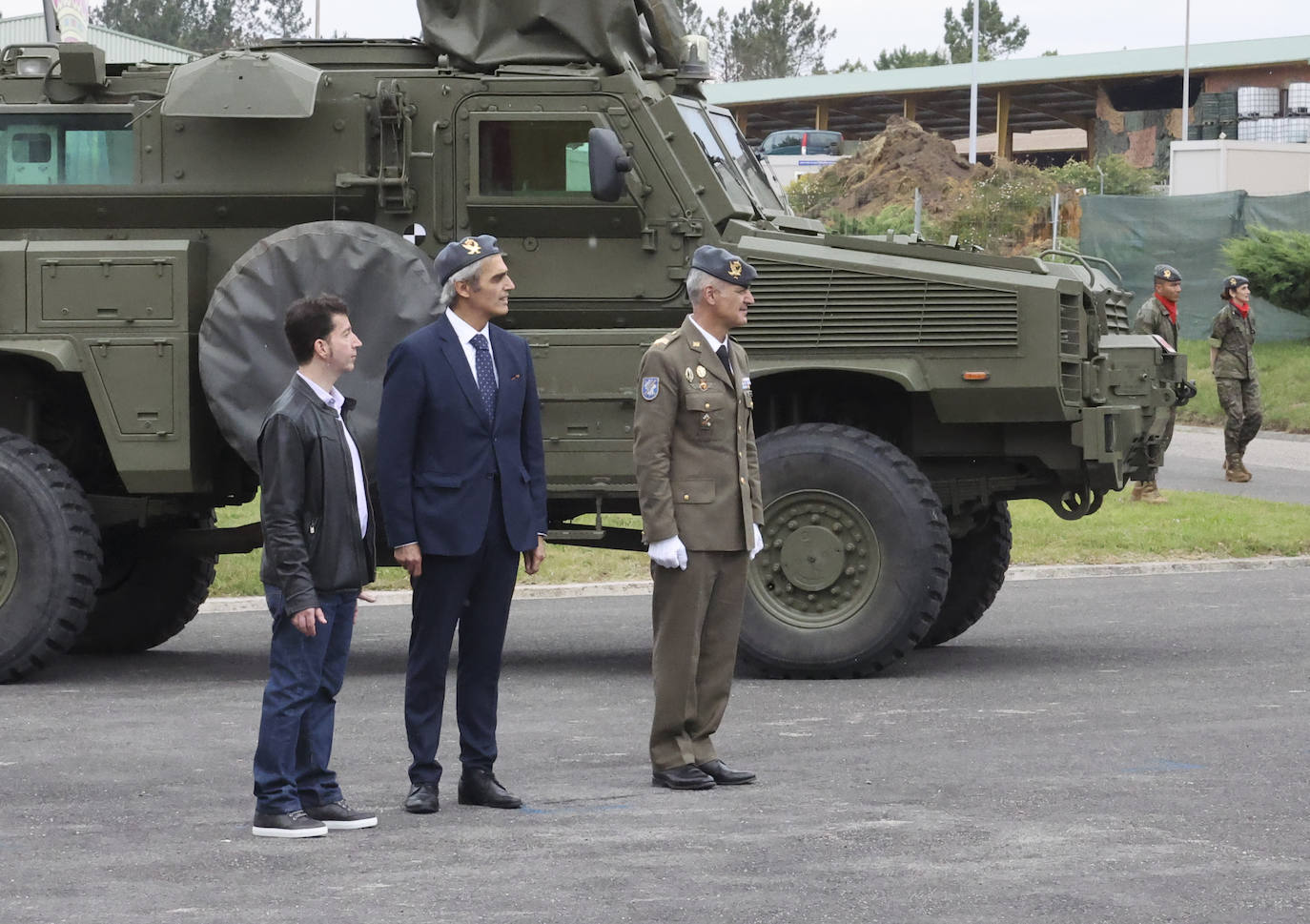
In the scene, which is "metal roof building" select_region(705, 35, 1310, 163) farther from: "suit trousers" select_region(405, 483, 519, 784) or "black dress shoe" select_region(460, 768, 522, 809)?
"black dress shoe" select_region(460, 768, 522, 809)

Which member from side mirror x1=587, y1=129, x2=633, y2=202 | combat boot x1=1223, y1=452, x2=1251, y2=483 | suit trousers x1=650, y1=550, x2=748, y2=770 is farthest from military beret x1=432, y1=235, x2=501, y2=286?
combat boot x1=1223, y1=452, x2=1251, y2=483

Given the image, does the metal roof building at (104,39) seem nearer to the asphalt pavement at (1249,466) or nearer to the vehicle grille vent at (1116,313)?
the asphalt pavement at (1249,466)

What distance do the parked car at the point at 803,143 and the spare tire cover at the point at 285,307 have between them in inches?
1763

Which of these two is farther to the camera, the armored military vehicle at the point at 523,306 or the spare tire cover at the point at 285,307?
the armored military vehicle at the point at 523,306

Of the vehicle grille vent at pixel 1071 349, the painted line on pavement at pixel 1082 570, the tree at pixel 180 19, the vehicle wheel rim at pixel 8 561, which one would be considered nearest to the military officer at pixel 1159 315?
the painted line on pavement at pixel 1082 570

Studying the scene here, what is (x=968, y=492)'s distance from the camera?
11.2 metres

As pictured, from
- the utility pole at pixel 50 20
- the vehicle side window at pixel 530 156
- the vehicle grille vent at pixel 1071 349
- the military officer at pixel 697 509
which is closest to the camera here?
the military officer at pixel 697 509

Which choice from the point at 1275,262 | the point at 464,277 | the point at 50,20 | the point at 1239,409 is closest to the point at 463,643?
the point at 464,277

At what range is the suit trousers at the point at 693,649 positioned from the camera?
311 inches

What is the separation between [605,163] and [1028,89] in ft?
170

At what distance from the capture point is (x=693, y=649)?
7910 mm

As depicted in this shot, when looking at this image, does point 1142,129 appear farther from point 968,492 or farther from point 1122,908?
point 1122,908

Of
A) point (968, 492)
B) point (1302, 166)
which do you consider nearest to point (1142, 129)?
point (1302, 166)

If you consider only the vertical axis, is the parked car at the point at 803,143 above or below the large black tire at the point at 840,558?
above
